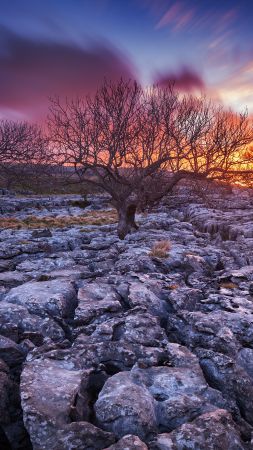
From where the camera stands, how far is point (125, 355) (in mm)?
6645

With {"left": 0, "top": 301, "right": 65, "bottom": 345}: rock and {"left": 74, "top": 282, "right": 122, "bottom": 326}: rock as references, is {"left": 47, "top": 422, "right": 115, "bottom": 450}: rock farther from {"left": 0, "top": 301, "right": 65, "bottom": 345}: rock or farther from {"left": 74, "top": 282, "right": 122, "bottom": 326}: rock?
{"left": 74, "top": 282, "right": 122, "bottom": 326}: rock

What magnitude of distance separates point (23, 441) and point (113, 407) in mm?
1298

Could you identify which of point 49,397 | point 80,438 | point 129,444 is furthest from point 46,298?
point 129,444

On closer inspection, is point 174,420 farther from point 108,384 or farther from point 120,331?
point 120,331

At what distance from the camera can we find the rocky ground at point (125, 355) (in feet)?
15.7

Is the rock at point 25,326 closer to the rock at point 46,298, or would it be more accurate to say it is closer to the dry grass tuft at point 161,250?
the rock at point 46,298

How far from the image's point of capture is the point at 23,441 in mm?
4980

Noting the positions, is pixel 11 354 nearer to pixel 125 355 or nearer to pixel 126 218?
pixel 125 355

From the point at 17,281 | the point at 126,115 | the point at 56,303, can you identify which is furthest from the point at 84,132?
the point at 56,303

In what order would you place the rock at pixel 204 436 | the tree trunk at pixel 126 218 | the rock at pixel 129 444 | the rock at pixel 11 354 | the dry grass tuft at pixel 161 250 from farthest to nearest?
the tree trunk at pixel 126 218 < the dry grass tuft at pixel 161 250 < the rock at pixel 11 354 < the rock at pixel 204 436 < the rock at pixel 129 444

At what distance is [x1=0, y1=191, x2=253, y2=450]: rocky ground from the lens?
4777mm

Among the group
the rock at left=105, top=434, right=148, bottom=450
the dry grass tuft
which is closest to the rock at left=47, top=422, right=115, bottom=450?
the rock at left=105, top=434, right=148, bottom=450

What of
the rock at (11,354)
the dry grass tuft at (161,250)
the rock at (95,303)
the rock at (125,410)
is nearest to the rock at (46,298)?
the rock at (95,303)

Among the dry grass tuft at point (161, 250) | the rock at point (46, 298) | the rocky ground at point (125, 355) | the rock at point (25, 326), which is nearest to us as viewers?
the rocky ground at point (125, 355)
